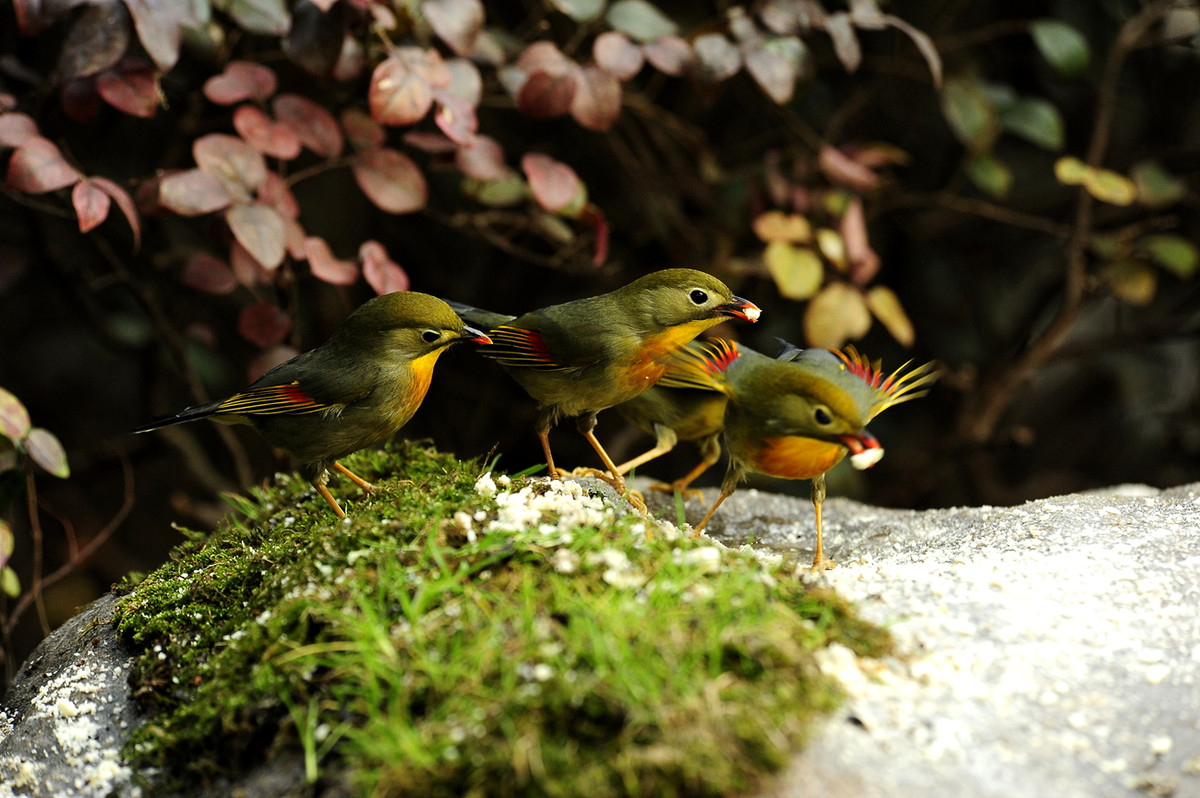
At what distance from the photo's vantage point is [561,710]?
1.97 metres

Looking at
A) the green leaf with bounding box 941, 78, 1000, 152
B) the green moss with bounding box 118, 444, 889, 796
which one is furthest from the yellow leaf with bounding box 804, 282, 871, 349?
the green moss with bounding box 118, 444, 889, 796

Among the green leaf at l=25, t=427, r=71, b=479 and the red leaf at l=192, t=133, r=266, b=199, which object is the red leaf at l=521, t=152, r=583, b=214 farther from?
the green leaf at l=25, t=427, r=71, b=479

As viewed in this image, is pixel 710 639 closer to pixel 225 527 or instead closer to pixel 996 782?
pixel 996 782

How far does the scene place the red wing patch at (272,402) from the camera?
10.6ft

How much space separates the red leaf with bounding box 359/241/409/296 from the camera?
3.69 m

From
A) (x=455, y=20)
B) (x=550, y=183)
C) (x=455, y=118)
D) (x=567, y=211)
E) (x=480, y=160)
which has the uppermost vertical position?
(x=455, y=20)

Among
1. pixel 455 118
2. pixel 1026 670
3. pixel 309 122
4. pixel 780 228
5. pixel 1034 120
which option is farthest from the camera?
pixel 1034 120

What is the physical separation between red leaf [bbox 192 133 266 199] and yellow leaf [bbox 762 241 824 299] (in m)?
2.24

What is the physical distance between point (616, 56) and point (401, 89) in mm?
946

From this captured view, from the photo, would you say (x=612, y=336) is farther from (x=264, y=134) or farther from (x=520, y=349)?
(x=264, y=134)

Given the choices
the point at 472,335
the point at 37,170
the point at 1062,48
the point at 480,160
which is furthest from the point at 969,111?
the point at 37,170

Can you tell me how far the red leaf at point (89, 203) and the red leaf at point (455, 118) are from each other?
1.20 metres

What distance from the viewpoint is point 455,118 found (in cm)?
363

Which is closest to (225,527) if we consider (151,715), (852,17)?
(151,715)
